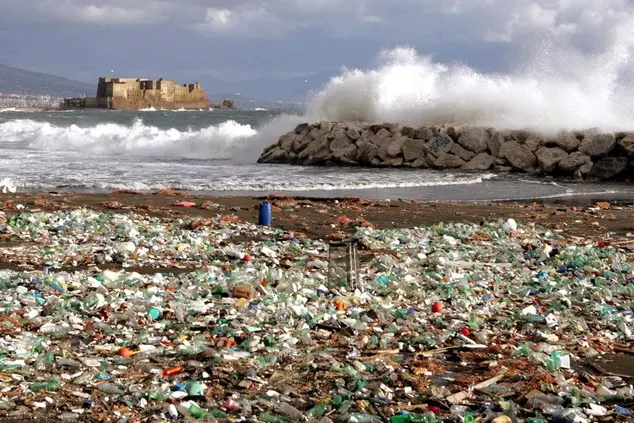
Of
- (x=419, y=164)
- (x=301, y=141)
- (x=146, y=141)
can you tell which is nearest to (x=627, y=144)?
(x=419, y=164)

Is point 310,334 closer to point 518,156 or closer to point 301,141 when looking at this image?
point 518,156

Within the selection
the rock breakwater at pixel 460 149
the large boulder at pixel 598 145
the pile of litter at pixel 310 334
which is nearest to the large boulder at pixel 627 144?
the rock breakwater at pixel 460 149

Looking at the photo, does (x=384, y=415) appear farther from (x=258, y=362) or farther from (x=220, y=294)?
(x=220, y=294)

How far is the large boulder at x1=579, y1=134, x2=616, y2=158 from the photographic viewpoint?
19828 millimetres

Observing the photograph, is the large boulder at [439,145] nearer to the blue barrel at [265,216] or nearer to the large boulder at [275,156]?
the large boulder at [275,156]

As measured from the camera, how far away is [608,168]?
19312 millimetres

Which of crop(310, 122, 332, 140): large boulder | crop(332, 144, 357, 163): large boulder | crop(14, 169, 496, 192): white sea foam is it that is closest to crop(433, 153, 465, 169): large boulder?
crop(14, 169, 496, 192): white sea foam

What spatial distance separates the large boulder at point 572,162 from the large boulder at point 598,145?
0.18m

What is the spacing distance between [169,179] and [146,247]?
31.0 ft

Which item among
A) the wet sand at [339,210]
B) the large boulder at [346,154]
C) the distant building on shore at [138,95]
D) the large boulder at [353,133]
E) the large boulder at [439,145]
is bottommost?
the wet sand at [339,210]

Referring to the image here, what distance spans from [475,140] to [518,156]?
1.42m

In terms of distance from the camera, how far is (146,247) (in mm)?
8875

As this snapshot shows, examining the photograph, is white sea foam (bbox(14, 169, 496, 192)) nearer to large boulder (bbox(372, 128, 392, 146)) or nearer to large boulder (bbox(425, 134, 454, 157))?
large boulder (bbox(425, 134, 454, 157))

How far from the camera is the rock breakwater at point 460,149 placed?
19734mm
